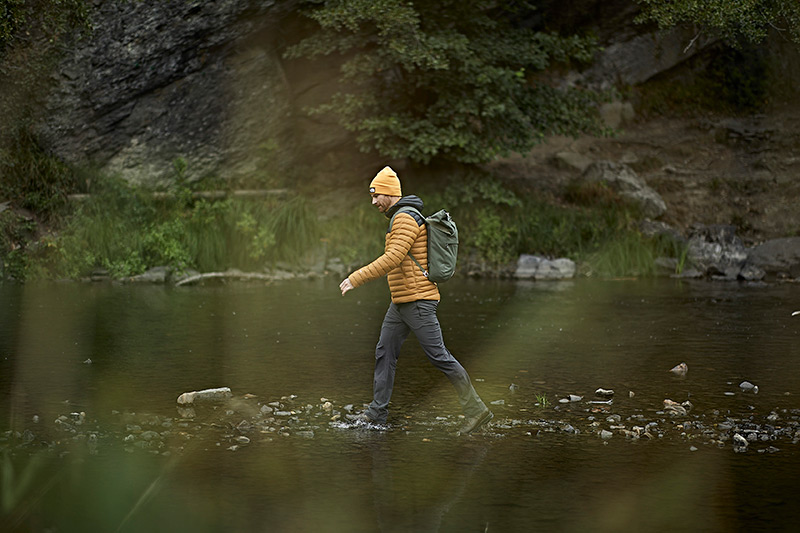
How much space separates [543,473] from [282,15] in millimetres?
19008

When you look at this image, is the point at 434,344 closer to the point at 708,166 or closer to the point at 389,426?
the point at 389,426

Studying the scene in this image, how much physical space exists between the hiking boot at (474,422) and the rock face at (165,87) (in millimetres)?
16809

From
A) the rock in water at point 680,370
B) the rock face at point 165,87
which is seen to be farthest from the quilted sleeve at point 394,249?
the rock face at point 165,87

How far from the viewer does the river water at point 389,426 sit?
654cm

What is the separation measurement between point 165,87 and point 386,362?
1712cm

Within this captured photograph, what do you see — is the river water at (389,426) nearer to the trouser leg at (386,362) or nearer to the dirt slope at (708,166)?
the trouser leg at (386,362)

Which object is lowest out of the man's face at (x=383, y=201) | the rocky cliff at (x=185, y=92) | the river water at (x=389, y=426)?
the river water at (x=389, y=426)

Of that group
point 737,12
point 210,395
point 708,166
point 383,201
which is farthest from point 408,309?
point 708,166

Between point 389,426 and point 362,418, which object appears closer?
point 389,426

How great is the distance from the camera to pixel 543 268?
75.9ft

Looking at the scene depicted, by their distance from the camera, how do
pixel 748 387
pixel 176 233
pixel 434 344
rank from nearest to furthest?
1. pixel 434 344
2. pixel 748 387
3. pixel 176 233

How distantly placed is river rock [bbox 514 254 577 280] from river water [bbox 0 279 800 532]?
6.64m

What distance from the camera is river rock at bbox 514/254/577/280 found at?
22969 mm

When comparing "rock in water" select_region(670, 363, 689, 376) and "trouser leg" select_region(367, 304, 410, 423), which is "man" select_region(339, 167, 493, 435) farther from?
"rock in water" select_region(670, 363, 689, 376)
